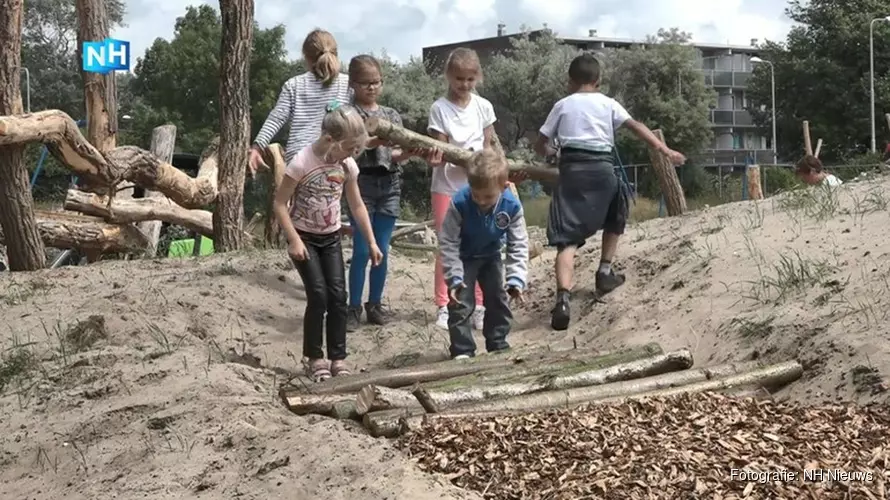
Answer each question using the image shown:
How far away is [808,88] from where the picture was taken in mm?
44406

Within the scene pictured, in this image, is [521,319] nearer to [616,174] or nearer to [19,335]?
[616,174]

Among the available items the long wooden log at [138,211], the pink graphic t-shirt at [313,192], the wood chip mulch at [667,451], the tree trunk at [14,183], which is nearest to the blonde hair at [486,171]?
the pink graphic t-shirt at [313,192]

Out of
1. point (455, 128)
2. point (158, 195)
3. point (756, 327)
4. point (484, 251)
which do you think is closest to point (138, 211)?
point (158, 195)

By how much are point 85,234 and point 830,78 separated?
39.0 m

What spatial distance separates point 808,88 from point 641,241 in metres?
39.8

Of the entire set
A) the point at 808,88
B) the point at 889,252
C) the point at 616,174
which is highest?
the point at 808,88

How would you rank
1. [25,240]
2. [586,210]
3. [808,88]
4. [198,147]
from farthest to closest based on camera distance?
[808,88], [198,147], [25,240], [586,210]

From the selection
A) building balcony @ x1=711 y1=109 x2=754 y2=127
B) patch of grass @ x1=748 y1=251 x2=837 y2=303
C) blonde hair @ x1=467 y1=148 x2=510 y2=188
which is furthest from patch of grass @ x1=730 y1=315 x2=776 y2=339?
building balcony @ x1=711 y1=109 x2=754 y2=127

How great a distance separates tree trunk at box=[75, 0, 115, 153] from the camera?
11867 mm

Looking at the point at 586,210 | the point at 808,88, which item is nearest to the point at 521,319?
the point at 586,210

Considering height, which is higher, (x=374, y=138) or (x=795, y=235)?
(x=374, y=138)

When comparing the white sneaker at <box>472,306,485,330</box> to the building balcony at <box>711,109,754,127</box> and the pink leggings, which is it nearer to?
the pink leggings

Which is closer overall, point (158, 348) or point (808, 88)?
point (158, 348)

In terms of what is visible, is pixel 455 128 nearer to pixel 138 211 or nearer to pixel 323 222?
pixel 323 222
